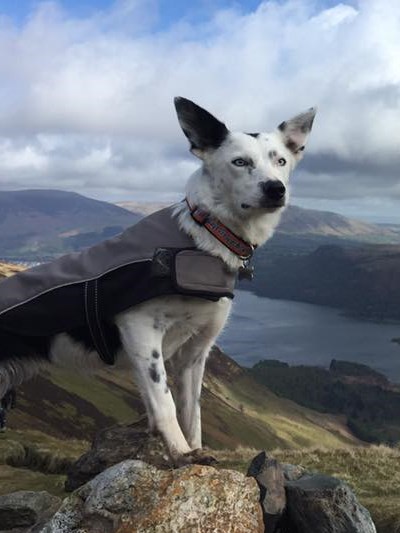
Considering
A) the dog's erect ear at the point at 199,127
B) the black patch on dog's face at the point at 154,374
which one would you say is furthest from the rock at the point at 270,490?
the dog's erect ear at the point at 199,127

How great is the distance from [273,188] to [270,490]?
3.60m

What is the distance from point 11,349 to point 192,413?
2620 mm

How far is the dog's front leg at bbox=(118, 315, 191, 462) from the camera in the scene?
6.79m

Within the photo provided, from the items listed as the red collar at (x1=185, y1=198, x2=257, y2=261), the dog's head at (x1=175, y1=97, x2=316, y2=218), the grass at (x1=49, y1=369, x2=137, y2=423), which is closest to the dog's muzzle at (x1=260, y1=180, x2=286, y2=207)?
the dog's head at (x1=175, y1=97, x2=316, y2=218)

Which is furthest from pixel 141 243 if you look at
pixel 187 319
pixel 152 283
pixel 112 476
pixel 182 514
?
pixel 182 514

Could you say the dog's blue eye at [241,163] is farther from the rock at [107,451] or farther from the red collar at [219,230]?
the rock at [107,451]

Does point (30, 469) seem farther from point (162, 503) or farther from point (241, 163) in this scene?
point (241, 163)

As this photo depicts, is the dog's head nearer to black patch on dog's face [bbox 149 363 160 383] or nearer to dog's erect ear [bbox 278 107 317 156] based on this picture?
dog's erect ear [bbox 278 107 317 156]

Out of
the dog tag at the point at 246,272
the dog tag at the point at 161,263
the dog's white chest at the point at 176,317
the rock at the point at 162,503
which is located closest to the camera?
the rock at the point at 162,503

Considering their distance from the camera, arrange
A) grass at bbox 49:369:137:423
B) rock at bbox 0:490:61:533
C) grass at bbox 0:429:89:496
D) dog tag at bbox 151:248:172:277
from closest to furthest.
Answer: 1. dog tag at bbox 151:248:172:277
2. rock at bbox 0:490:61:533
3. grass at bbox 0:429:89:496
4. grass at bbox 49:369:137:423

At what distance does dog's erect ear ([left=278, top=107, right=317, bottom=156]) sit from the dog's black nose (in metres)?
1.13

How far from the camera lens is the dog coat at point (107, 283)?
6770mm

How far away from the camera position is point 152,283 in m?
6.74

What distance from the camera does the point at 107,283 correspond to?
272 inches
